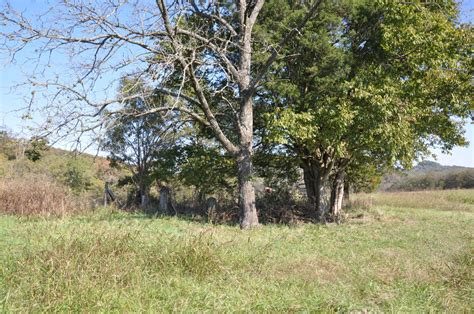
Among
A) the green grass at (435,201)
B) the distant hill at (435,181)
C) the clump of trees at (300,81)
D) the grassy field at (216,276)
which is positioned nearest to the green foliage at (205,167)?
the clump of trees at (300,81)

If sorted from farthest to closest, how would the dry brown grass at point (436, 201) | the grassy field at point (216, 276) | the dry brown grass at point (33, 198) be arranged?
the dry brown grass at point (436, 201) < the dry brown grass at point (33, 198) < the grassy field at point (216, 276)

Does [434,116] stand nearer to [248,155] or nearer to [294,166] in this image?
[294,166]

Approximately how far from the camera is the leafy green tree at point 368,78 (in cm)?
1190

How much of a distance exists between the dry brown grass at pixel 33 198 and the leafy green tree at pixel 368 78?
667cm

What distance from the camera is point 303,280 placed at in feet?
19.5

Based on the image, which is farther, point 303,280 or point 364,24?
point 364,24

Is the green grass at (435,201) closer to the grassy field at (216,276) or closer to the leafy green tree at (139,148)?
the leafy green tree at (139,148)

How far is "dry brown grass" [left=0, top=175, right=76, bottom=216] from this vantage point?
12547 mm

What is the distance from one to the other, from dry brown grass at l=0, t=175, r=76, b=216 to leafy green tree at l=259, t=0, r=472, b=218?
6.67 meters

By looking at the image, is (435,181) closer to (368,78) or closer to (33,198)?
(368,78)

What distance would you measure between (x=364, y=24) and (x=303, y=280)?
10209 millimetres

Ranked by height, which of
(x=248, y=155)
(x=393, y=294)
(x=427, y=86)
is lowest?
(x=393, y=294)

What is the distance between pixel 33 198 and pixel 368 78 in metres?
10.7

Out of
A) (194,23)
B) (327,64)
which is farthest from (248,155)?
(194,23)
